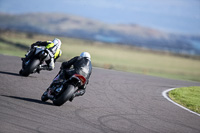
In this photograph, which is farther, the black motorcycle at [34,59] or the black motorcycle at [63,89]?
the black motorcycle at [34,59]

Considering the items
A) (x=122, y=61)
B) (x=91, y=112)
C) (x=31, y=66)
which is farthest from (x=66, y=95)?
(x=122, y=61)

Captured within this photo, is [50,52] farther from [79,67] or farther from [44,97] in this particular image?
[79,67]

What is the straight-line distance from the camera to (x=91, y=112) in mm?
8898

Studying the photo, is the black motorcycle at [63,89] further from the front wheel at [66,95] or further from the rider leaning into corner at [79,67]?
the rider leaning into corner at [79,67]

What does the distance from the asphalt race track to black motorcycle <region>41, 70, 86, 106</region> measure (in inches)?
7.1

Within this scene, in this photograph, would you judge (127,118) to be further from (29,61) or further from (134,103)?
(29,61)

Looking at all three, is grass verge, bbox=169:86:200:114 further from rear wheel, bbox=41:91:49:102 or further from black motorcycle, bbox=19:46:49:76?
black motorcycle, bbox=19:46:49:76

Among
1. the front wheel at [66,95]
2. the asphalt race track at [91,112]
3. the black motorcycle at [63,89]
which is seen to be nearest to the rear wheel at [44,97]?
the black motorcycle at [63,89]

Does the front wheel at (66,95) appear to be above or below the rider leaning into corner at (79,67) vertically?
below

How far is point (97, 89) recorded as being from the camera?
12.8 meters

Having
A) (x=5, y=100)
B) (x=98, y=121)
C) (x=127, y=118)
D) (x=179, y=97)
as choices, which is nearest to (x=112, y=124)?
(x=98, y=121)

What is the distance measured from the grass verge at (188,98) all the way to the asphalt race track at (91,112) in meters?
0.53

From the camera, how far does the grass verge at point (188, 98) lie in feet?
38.0

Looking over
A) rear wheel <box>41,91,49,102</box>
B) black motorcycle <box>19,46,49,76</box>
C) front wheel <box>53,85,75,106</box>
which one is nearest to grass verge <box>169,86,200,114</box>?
front wheel <box>53,85,75,106</box>
